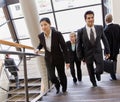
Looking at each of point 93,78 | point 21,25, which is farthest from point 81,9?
point 93,78

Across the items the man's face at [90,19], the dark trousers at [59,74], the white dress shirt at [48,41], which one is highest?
the man's face at [90,19]

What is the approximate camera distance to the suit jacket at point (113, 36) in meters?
4.43

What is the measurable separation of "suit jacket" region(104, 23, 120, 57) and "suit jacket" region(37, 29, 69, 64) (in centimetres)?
129

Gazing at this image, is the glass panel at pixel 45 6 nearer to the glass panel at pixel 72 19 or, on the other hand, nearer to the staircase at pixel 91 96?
the glass panel at pixel 72 19

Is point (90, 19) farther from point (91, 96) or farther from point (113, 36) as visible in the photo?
point (91, 96)

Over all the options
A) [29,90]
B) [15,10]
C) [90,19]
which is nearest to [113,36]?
[90,19]

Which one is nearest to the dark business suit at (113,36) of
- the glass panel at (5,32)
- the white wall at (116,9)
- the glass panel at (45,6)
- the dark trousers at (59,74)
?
the dark trousers at (59,74)

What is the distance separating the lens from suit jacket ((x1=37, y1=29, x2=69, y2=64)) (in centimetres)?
347

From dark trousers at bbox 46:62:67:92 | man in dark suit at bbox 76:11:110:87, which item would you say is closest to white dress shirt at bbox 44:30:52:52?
dark trousers at bbox 46:62:67:92

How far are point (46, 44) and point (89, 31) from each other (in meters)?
0.71

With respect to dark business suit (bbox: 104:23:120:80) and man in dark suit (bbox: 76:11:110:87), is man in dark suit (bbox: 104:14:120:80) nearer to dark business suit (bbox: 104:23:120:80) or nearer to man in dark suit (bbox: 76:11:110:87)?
dark business suit (bbox: 104:23:120:80)

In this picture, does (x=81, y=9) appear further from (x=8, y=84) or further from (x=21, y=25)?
(x=8, y=84)

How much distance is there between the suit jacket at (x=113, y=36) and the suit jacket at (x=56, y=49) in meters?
1.29

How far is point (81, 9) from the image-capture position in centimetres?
797
